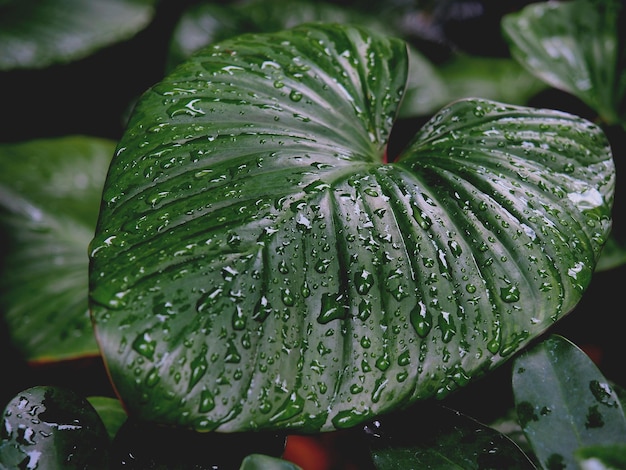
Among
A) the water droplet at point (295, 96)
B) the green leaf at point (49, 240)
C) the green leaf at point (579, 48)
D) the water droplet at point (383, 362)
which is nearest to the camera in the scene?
the water droplet at point (383, 362)

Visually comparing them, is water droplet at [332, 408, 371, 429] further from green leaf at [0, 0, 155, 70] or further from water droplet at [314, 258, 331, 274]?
green leaf at [0, 0, 155, 70]

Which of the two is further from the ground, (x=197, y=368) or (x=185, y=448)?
(x=197, y=368)

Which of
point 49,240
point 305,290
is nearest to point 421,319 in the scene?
point 305,290

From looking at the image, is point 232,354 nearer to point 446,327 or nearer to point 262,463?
point 262,463

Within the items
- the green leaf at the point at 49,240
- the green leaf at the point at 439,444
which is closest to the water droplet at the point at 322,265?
the green leaf at the point at 439,444

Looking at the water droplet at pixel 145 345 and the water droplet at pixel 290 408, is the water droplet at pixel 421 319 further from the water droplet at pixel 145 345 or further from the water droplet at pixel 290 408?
the water droplet at pixel 145 345

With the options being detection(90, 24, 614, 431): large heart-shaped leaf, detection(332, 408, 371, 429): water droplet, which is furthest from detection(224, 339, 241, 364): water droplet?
detection(332, 408, 371, 429): water droplet
